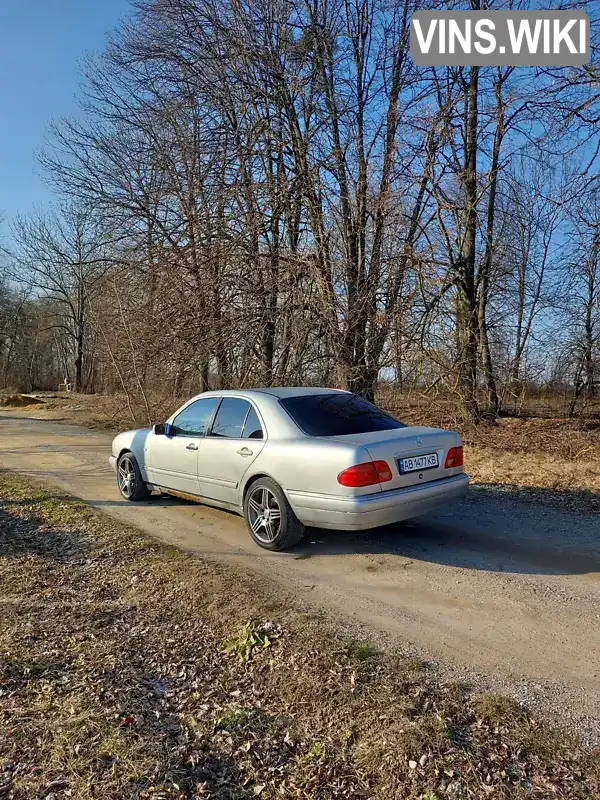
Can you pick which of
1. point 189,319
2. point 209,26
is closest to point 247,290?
point 189,319

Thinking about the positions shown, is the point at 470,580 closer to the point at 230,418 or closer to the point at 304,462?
the point at 304,462

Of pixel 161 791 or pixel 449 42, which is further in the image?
pixel 449 42

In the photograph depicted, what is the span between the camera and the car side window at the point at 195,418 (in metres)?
6.14

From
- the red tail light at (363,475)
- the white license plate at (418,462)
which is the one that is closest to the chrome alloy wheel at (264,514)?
the red tail light at (363,475)

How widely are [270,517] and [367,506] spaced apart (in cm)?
105

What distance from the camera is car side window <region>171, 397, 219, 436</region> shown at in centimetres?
614

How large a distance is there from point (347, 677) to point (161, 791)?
1.08 meters

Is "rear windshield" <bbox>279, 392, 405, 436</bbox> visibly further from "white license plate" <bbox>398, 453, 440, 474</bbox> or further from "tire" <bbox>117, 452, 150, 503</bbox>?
"tire" <bbox>117, 452, 150, 503</bbox>

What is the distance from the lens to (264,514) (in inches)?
202

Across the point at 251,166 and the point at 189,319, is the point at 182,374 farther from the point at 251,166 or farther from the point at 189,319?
the point at 251,166

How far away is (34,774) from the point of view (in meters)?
2.29

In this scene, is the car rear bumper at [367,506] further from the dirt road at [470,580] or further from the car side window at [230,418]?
the car side window at [230,418]

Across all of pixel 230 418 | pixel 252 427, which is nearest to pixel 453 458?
pixel 252 427

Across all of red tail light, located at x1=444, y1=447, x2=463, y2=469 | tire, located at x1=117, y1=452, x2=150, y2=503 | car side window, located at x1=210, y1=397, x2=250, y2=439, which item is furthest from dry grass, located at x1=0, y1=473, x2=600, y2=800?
tire, located at x1=117, y1=452, x2=150, y2=503
